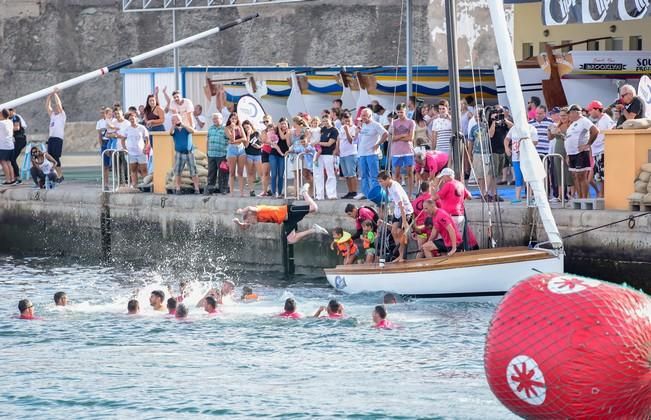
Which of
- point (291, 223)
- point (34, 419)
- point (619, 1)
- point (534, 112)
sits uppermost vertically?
point (619, 1)

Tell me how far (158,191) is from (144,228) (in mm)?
819

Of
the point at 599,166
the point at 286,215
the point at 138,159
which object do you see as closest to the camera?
the point at 599,166

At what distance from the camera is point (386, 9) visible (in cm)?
4281

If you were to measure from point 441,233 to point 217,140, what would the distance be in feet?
20.4

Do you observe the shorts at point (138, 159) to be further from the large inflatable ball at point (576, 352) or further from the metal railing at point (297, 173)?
the large inflatable ball at point (576, 352)

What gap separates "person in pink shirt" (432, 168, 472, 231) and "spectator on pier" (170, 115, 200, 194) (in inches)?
255

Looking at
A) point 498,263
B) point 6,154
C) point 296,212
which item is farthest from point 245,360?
point 6,154

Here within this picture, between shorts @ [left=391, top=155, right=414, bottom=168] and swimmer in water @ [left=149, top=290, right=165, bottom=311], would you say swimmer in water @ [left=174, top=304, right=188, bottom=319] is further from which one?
shorts @ [left=391, top=155, right=414, bottom=168]

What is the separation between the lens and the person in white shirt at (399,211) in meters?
18.8

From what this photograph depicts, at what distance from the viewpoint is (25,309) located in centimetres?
1830

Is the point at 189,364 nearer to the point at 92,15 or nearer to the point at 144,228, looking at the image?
the point at 144,228

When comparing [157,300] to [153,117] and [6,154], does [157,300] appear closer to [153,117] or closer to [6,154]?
[153,117]

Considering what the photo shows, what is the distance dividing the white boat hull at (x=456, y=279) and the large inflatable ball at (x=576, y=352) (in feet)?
25.8

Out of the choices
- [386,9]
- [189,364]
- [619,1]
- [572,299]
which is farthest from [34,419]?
[386,9]
